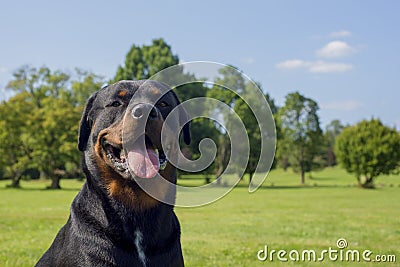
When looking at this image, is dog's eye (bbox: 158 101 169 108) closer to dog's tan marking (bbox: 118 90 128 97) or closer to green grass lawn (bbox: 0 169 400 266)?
dog's tan marking (bbox: 118 90 128 97)

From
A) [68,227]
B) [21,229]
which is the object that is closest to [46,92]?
[21,229]

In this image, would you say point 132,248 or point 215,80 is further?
point 215,80

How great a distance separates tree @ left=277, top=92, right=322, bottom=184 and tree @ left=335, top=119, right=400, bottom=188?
697 cm

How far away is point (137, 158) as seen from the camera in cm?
473

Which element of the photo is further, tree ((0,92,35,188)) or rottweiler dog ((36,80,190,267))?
→ tree ((0,92,35,188))

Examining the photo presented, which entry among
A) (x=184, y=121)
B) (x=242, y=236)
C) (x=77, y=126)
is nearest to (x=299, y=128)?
(x=77, y=126)

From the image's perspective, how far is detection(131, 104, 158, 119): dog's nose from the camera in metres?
4.69

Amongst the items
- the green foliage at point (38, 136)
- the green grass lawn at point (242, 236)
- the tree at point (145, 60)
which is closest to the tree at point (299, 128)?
the tree at point (145, 60)

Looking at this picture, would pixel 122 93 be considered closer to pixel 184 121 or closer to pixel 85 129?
pixel 85 129

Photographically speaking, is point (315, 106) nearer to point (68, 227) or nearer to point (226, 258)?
point (226, 258)

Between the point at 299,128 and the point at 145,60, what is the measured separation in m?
21.7

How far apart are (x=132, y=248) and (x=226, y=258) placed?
17.3 ft

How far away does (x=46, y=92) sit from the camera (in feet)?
185

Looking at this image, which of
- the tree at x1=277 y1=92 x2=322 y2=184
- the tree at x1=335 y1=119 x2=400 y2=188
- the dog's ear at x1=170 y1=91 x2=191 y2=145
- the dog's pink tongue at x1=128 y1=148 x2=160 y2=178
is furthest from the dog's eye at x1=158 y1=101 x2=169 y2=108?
the tree at x1=277 y1=92 x2=322 y2=184
